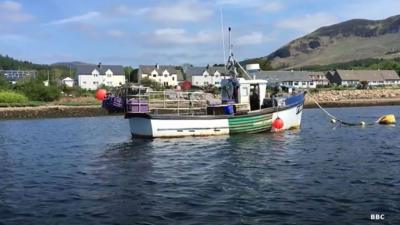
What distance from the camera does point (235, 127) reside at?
107ft

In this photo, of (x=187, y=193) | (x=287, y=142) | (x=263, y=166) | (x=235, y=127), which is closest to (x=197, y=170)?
(x=263, y=166)

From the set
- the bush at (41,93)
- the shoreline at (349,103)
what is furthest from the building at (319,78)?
the bush at (41,93)

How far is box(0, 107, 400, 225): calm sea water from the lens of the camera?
13266mm

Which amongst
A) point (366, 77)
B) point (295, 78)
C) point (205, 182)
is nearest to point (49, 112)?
point (205, 182)

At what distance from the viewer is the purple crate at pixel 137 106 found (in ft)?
101

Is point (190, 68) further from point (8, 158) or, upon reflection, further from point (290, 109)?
point (8, 158)

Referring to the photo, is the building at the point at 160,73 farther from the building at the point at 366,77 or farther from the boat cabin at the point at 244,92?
the boat cabin at the point at 244,92

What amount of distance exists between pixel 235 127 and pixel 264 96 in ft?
13.9

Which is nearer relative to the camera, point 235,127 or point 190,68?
point 235,127

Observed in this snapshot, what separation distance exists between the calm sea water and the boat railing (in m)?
2.55

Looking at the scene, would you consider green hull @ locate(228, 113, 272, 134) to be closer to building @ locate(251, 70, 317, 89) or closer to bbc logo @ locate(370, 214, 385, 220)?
bbc logo @ locate(370, 214, 385, 220)

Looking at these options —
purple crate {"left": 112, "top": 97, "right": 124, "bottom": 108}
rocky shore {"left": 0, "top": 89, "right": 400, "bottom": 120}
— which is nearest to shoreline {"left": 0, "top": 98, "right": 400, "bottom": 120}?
rocky shore {"left": 0, "top": 89, "right": 400, "bottom": 120}

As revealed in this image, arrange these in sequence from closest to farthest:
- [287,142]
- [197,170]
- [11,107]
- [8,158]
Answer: [197,170] < [8,158] < [287,142] < [11,107]

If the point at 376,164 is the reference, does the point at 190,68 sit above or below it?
above
